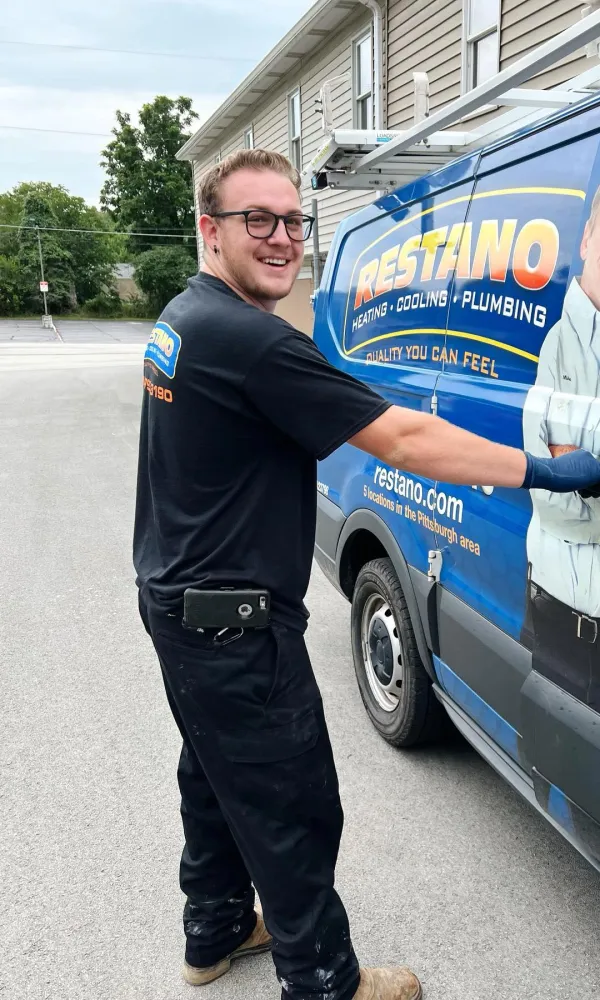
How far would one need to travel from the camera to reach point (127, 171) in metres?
48.0

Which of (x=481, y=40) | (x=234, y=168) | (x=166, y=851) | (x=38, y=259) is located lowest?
(x=166, y=851)

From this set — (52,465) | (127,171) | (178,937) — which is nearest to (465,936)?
(178,937)

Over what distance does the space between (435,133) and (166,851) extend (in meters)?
2.99

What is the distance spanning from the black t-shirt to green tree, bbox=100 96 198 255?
4801 centimetres

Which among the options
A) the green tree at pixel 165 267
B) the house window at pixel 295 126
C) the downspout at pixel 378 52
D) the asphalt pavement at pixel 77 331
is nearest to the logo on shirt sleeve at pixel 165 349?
the downspout at pixel 378 52

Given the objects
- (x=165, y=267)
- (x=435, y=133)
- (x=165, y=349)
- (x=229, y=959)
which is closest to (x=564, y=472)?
(x=165, y=349)

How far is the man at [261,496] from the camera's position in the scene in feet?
5.16

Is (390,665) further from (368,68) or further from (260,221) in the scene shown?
(368,68)

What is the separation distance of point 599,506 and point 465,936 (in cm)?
144

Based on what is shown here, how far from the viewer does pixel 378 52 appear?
10492 mm

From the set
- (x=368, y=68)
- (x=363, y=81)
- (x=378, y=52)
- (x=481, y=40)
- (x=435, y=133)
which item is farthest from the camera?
(x=363, y=81)

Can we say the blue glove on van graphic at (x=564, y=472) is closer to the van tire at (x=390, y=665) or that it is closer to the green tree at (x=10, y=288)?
the van tire at (x=390, y=665)

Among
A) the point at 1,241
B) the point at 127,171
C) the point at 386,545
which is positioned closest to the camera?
the point at 386,545

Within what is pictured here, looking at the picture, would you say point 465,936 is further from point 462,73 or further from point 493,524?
point 462,73
